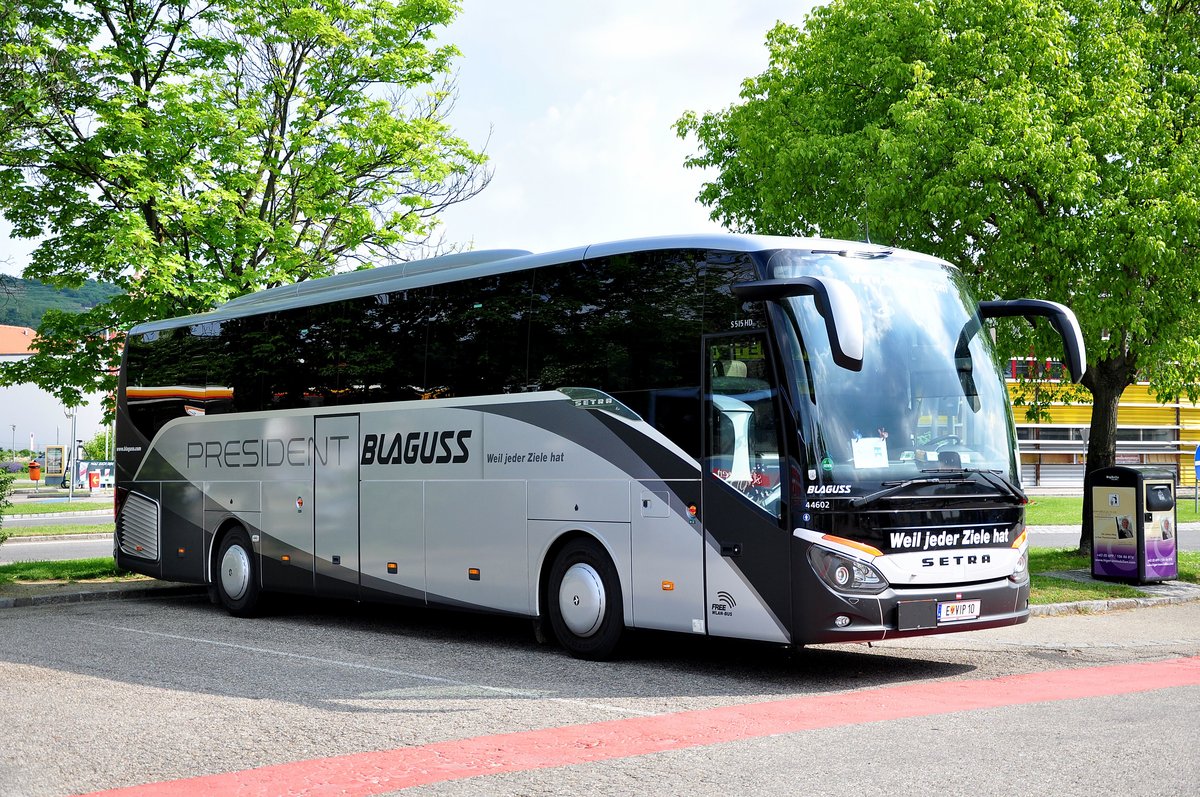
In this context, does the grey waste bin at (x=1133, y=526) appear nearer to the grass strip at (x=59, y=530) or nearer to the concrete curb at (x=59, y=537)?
the concrete curb at (x=59, y=537)

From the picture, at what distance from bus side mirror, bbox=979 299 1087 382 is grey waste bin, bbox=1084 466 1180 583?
6498mm

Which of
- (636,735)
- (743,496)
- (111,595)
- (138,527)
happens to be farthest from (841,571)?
(111,595)

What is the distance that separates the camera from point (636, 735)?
25.1ft

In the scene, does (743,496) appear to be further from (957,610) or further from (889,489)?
(957,610)

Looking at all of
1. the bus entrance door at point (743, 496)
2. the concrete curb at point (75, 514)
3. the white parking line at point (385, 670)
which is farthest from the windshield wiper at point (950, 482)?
the concrete curb at point (75, 514)

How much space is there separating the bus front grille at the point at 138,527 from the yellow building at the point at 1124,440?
57919 millimetres

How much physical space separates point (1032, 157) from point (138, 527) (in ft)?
41.5

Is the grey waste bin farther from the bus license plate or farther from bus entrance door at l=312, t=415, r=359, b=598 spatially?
bus entrance door at l=312, t=415, r=359, b=598

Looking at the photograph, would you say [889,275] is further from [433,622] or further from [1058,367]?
[1058,367]

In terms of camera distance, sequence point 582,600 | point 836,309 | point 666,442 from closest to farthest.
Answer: point 836,309, point 666,442, point 582,600

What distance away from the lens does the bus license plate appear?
9.68 metres

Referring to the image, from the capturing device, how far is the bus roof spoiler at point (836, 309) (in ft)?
27.7

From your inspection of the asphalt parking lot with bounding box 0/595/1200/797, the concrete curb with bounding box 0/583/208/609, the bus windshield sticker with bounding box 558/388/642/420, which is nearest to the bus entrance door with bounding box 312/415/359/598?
the asphalt parking lot with bounding box 0/595/1200/797

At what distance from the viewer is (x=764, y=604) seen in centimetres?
962
